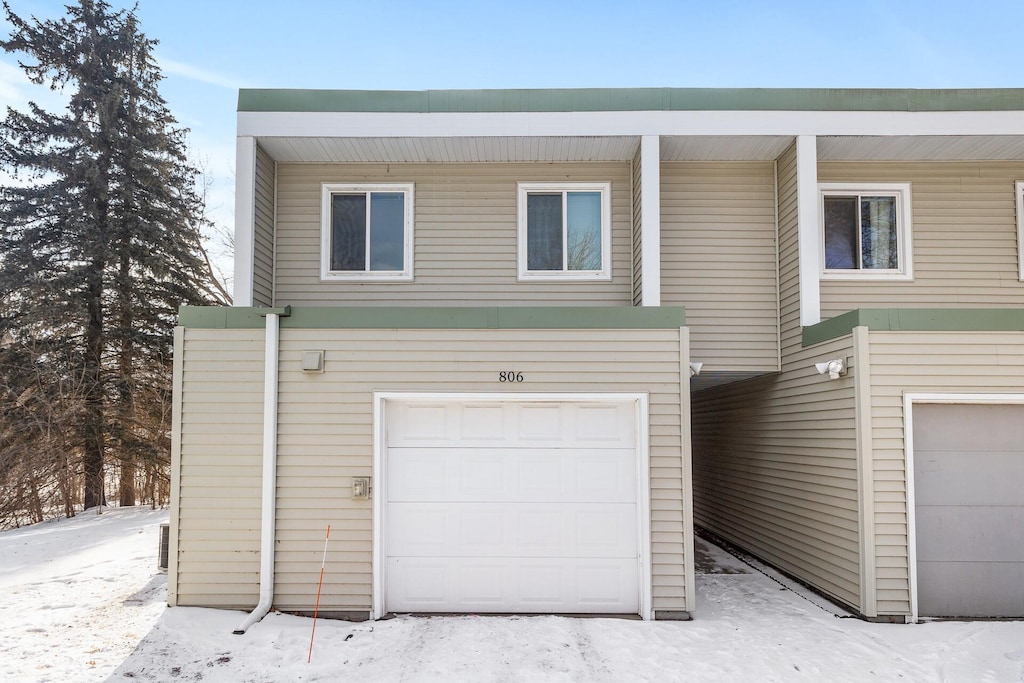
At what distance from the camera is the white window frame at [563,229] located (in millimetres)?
7242

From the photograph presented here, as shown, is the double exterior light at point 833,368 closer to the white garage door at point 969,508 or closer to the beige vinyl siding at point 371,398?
the white garage door at point 969,508

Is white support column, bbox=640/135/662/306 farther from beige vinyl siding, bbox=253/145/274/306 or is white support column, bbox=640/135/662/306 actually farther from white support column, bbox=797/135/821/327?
beige vinyl siding, bbox=253/145/274/306

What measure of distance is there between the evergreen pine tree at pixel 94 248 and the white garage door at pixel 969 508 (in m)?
12.5

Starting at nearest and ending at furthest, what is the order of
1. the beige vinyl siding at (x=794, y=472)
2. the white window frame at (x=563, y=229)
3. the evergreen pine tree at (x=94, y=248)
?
the beige vinyl siding at (x=794, y=472), the white window frame at (x=563, y=229), the evergreen pine tree at (x=94, y=248)

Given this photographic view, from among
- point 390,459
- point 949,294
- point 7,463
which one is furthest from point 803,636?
point 7,463

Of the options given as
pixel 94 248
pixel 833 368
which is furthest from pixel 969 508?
pixel 94 248

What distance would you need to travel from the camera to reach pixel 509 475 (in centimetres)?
599

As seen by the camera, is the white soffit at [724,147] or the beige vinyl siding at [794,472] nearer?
the beige vinyl siding at [794,472]

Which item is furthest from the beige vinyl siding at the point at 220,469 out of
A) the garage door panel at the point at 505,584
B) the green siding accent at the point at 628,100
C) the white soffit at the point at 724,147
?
the white soffit at the point at 724,147

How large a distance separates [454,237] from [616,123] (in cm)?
230

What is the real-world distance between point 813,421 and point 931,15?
12.4 meters

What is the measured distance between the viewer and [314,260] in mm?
7320

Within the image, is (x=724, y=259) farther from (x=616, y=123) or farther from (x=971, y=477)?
(x=971, y=477)

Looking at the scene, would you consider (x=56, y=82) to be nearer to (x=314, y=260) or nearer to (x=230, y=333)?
(x=314, y=260)
